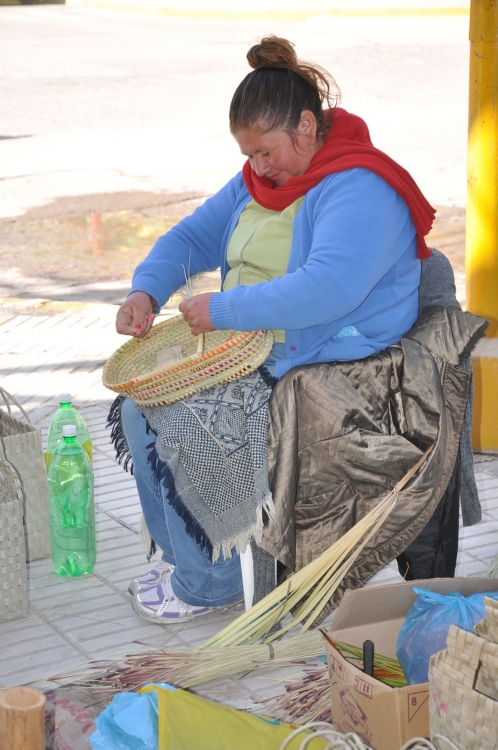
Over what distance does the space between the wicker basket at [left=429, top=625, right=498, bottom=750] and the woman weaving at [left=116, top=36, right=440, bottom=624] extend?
0.98 metres

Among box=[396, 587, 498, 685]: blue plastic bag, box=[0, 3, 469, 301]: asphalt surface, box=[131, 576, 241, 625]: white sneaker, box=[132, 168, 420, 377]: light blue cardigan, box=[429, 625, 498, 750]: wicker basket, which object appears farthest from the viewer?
box=[0, 3, 469, 301]: asphalt surface

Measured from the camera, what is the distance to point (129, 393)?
276 centimetres

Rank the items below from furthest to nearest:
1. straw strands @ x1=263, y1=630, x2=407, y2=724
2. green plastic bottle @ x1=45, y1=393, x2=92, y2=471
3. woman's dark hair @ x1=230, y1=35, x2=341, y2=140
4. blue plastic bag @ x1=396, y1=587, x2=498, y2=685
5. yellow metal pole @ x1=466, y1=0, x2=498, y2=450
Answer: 1. yellow metal pole @ x1=466, y1=0, x2=498, y2=450
2. green plastic bottle @ x1=45, y1=393, x2=92, y2=471
3. woman's dark hair @ x1=230, y1=35, x2=341, y2=140
4. straw strands @ x1=263, y1=630, x2=407, y2=724
5. blue plastic bag @ x1=396, y1=587, x2=498, y2=685

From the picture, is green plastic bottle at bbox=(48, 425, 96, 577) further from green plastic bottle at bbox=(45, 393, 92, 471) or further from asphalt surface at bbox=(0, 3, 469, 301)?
asphalt surface at bbox=(0, 3, 469, 301)

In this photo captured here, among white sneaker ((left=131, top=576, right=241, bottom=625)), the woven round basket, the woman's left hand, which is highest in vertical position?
the woman's left hand

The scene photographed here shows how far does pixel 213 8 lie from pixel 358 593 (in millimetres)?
20985

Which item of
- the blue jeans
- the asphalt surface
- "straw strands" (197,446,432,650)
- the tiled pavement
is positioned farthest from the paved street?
"straw strands" (197,446,432,650)

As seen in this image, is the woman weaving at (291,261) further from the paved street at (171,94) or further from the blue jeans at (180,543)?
the paved street at (171,94)

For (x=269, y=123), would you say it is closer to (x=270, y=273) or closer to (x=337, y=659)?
(x=270, y=273)

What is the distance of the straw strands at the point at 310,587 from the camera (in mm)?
2635

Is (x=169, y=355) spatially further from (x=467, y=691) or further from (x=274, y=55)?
(x=467, y=691)

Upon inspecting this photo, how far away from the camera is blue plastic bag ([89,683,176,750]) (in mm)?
1925

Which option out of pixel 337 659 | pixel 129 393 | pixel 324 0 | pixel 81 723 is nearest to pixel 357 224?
pixel 129 393

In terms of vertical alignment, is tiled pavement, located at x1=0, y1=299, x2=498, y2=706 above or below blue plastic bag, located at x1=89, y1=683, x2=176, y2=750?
below
